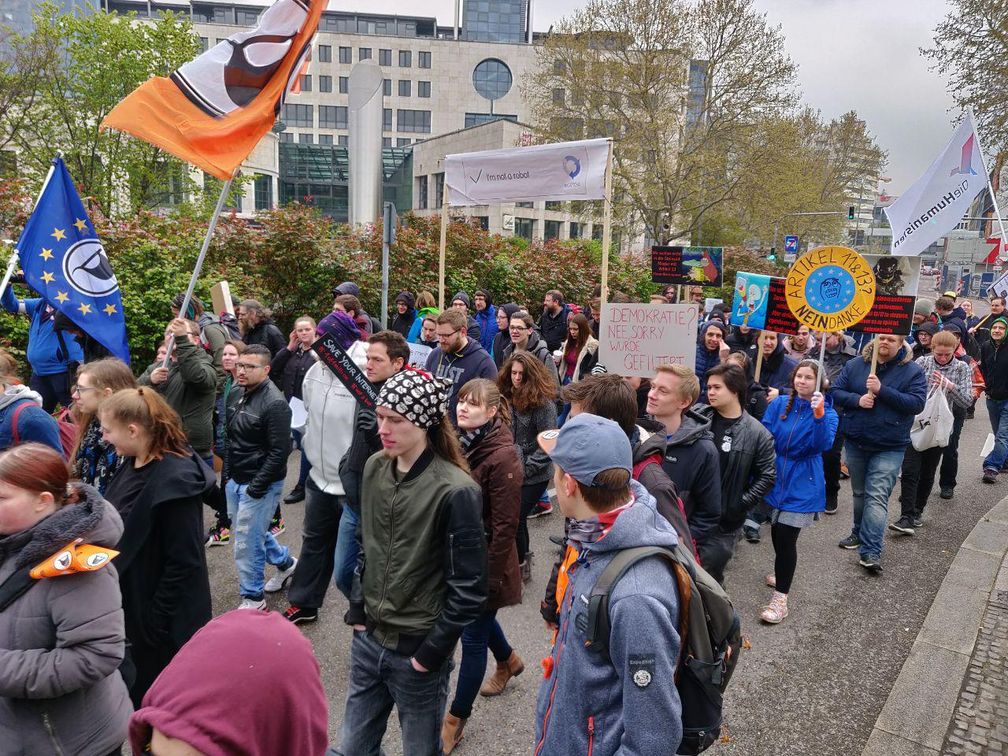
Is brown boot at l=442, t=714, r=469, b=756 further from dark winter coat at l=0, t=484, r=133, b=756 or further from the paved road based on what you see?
dark winter coat at l=0, t=484, r=133, b=756

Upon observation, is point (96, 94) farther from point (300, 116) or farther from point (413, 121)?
point (300, 116)

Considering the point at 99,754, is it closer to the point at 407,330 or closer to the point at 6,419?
the point at 6,419

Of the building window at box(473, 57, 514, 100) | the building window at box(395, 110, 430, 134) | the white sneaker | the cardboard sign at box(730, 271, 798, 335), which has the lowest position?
the white sneaker

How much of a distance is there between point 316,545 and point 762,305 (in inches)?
237

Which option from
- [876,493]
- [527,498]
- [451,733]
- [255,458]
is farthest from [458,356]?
[876,493]

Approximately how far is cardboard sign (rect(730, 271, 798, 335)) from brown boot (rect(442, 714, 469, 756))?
5.17 meters

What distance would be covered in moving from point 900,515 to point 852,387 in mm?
2041

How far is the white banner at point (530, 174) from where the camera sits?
7637mm

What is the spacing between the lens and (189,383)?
505 cm

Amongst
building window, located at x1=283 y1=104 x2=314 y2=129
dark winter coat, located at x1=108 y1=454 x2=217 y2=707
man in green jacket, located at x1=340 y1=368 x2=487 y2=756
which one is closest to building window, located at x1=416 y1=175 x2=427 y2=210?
building window, located at x1=283 y1=104 x2=314 y2=129

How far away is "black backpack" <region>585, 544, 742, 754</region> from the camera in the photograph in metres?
1.90

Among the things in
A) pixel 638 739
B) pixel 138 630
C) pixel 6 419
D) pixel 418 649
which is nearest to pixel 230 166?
pixel 6 419

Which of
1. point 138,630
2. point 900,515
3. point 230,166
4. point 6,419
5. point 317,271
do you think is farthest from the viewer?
point 317,271

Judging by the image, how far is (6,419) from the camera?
359 centimetres
